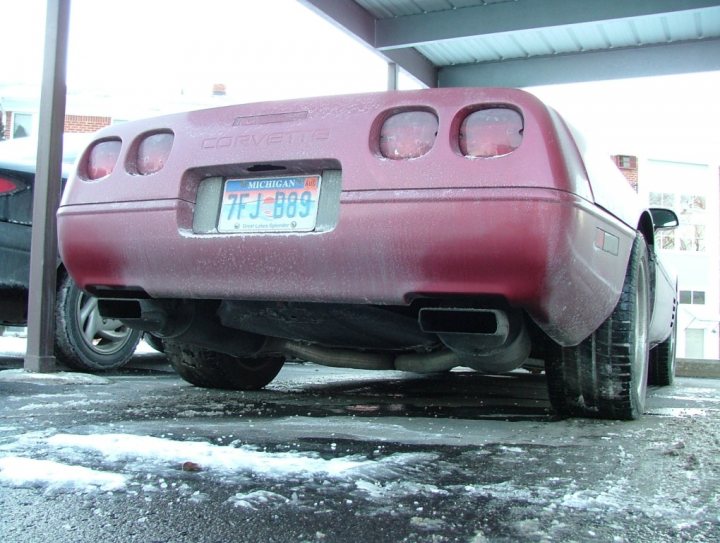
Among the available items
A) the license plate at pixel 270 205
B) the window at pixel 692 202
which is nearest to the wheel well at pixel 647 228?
the license plate at pixel 270 205

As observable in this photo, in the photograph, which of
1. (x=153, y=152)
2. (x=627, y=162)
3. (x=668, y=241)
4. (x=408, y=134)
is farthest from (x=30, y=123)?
(x=408, y=134)

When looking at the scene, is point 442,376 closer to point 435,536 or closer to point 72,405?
point 72,405

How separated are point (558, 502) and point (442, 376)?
3865 mm

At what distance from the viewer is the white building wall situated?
20719 mm

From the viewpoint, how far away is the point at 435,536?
1329mm

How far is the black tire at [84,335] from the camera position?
14.9 ft

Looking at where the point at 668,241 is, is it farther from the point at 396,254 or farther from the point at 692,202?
the point at 396,254

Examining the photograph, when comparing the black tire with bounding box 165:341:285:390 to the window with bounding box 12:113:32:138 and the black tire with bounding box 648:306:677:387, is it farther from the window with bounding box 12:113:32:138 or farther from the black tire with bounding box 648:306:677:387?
the window with bounding box 12:113:32:138

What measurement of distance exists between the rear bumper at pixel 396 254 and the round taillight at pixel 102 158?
170mm

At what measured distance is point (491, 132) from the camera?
2178 millimetres

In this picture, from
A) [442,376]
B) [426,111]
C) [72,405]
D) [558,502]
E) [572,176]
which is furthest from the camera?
[442,376]

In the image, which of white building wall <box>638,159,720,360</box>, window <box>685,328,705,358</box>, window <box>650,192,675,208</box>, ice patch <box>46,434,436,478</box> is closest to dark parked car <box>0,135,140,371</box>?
ice patch <box>46,434,436,478</box>

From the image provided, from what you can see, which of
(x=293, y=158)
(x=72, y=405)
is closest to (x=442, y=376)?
(x=72, y=405)

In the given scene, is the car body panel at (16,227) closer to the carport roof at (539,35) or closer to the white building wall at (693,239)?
the carport roof at (539,35)
